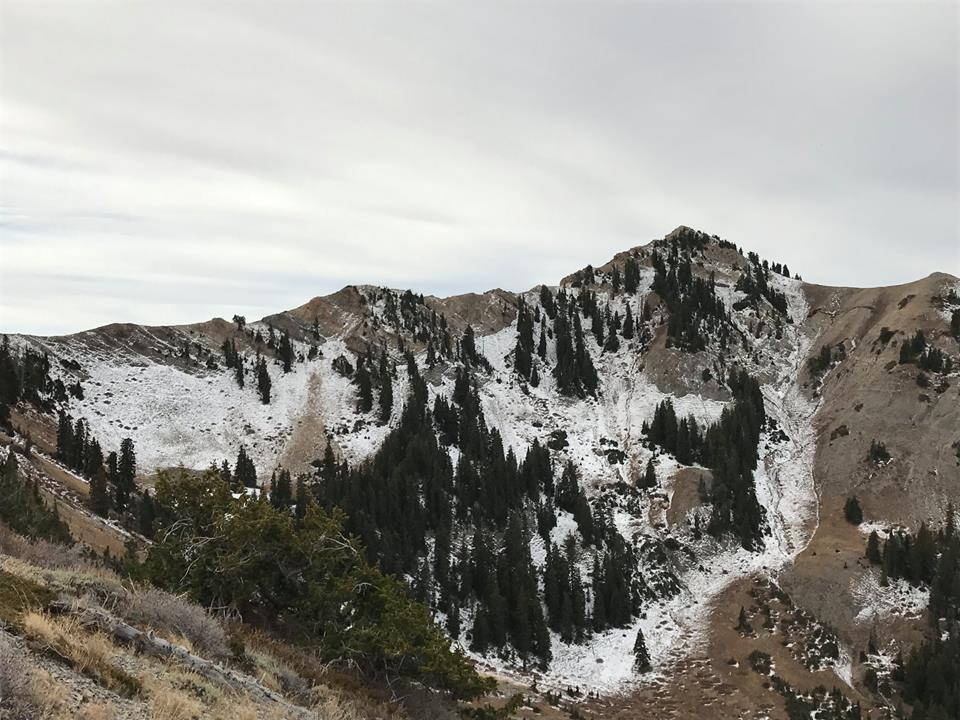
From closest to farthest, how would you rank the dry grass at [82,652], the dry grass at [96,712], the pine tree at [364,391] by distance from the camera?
1. the dry grass at [96,712]
2. the dry grass at [82,652]
3. the pine tree at [364,391]

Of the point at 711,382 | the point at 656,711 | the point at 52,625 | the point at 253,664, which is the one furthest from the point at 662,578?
the point at 52,625

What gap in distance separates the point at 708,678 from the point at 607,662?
8.25m

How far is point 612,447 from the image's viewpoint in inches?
3322

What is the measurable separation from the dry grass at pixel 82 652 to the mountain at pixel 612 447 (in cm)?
4456

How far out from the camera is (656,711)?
151ft

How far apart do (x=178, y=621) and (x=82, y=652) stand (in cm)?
391

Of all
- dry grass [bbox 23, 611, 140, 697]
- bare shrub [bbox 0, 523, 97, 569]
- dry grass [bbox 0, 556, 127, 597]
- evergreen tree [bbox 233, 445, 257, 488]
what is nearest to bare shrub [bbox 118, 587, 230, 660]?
dry grass [bbox 0, 556, 127, 597]

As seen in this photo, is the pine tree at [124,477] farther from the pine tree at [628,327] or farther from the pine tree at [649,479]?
the pine tree at [628,327]

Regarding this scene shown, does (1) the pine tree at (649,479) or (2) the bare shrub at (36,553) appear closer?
(2) the bare shrub at (36,553)

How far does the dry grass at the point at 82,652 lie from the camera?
886 cm

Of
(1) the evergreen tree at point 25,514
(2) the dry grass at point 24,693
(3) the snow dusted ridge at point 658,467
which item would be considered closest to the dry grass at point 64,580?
(2) the dry grass at point 24,693

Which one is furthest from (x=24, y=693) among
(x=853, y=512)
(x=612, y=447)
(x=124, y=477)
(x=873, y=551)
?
(x=612, y=447)

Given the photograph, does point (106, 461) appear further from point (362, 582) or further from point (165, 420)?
point (362, 582)

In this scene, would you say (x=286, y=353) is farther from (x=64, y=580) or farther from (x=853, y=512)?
(x=64, y=580)
